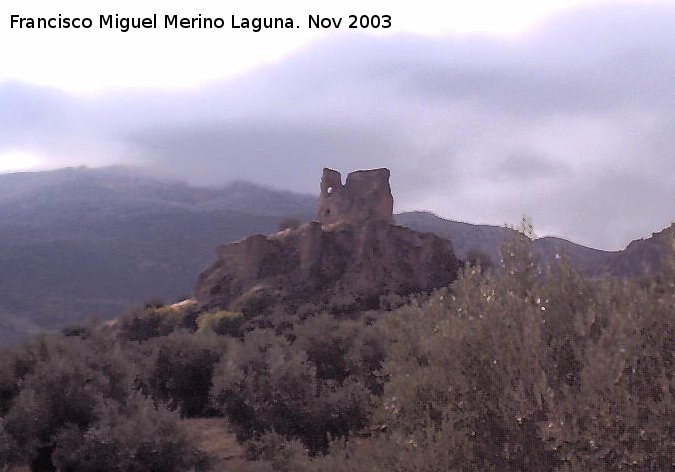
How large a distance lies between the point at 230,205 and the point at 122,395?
432 ft

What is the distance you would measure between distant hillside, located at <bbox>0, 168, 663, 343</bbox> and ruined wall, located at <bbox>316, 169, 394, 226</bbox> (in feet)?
19.2

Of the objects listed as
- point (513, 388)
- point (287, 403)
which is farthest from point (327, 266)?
point (513, 388)

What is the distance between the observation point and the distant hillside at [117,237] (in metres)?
71.4

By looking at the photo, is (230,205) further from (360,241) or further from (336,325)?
(336,325)

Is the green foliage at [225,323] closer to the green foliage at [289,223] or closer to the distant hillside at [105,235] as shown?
the green foliage at [289,223]

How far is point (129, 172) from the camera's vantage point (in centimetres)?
17738

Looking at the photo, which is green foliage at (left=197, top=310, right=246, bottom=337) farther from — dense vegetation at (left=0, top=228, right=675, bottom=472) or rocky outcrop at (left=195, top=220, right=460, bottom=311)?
dense vegetation at (left=0, top=228, right=675, bottom=472)

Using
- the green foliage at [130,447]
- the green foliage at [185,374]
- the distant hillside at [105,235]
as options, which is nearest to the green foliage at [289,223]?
the distant hillside at [105,235]

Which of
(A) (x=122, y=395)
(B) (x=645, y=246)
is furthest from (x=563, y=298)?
(B) (x=645, y=246)

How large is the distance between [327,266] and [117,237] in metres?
61.0

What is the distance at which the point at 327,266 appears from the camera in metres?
53.5

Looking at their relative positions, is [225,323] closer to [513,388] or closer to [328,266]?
[328,266]

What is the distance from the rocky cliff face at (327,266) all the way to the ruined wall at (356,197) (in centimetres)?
321

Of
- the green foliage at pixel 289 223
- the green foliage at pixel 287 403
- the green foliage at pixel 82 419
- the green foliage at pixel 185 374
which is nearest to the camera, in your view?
the green foliage at pixel 82 419
